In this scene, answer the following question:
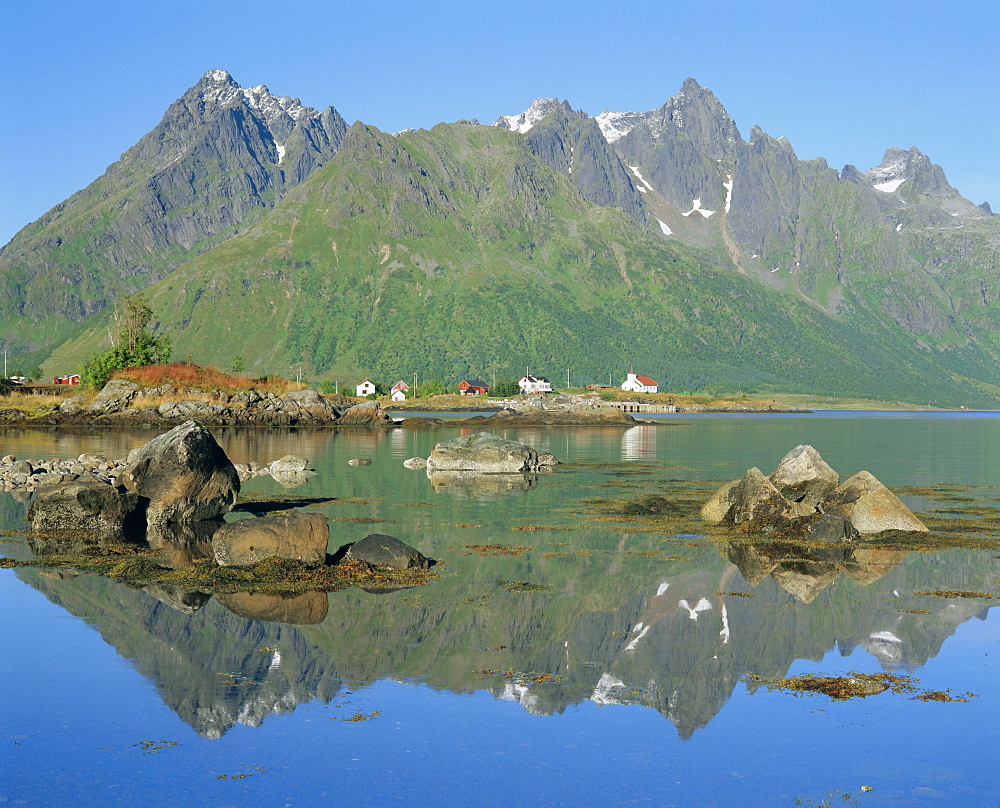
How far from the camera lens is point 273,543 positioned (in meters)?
25.1

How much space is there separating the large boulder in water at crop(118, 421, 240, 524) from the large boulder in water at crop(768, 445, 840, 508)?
22639 mm

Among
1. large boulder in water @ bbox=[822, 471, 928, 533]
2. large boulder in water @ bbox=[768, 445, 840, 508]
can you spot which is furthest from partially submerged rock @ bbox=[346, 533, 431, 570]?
large boulder in water @ bbox=[768, 445, 840, 508]

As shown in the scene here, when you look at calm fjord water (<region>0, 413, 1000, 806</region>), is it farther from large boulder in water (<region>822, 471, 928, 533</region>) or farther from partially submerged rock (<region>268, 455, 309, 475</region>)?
partially submerged rock (<region>268, 455, 309, 475</region>)

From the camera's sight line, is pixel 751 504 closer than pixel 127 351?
Yes

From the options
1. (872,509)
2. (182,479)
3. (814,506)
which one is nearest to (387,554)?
(182,479)

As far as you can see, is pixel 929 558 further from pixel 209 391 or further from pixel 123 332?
pixel 123 332

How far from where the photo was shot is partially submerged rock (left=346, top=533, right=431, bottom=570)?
24.9 meters

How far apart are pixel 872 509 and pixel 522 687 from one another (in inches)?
853

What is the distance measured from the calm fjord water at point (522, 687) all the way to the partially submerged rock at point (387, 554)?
61.3 inches

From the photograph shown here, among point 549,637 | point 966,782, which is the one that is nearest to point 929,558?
point 549,637

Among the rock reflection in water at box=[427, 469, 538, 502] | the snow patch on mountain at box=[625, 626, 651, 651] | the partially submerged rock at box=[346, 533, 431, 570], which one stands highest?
the partially submerged rock at box=[346, 533, 431, 570]

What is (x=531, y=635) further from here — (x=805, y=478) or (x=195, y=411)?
(x=195, y=411)

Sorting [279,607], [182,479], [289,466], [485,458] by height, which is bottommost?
[279,607]

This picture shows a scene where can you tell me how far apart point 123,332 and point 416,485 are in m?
121
